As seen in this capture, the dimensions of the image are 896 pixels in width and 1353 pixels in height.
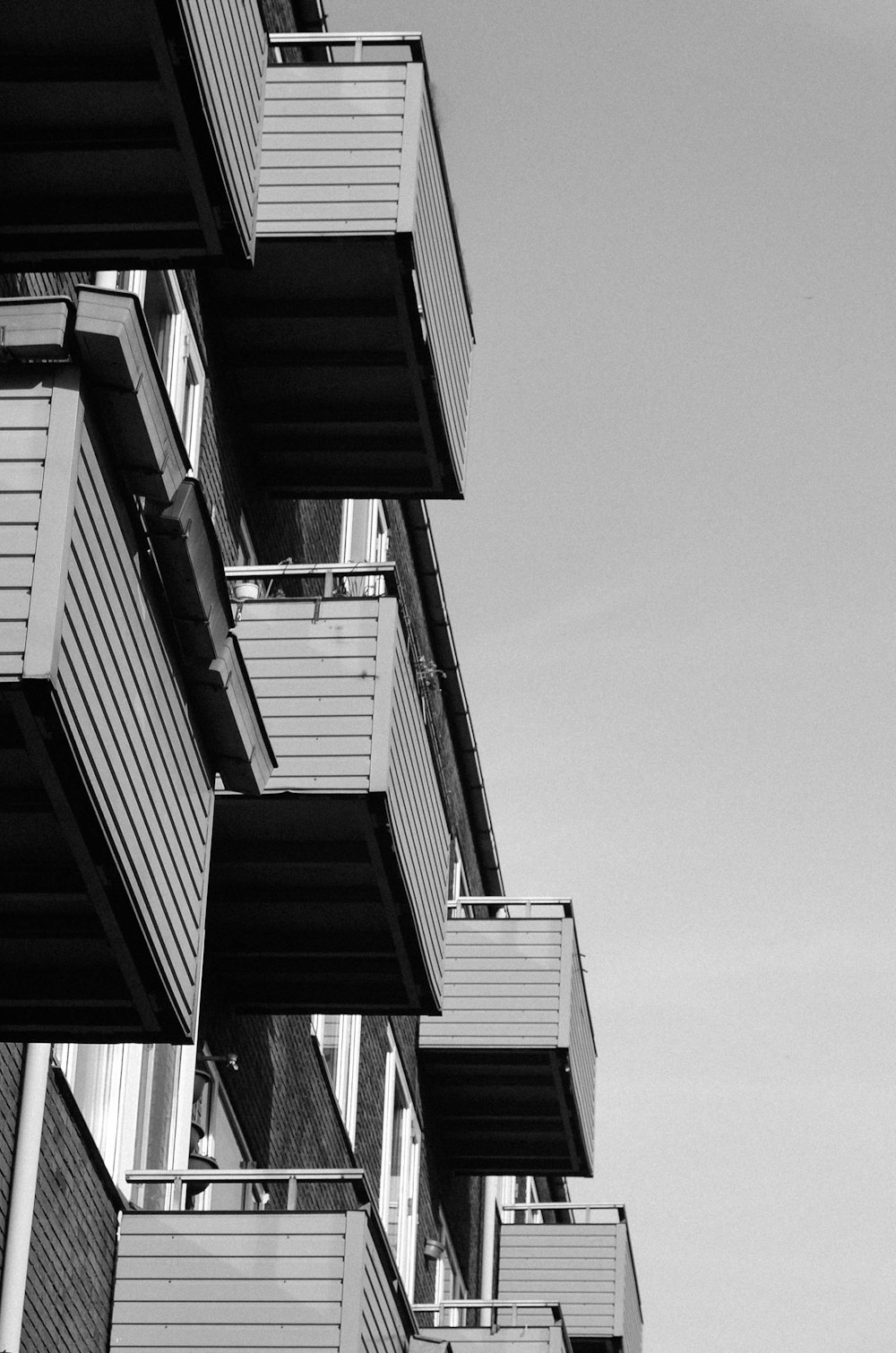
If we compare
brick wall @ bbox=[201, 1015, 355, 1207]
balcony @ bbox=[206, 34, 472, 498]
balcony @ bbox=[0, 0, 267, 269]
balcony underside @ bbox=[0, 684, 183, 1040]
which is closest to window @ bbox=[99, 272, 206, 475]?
balcony @ bbox=[206, 34, 472, 498]

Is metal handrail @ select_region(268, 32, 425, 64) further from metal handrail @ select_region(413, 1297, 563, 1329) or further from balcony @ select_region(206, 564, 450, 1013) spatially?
metal handrail @ select_region(413, 1297, 563, 1329)

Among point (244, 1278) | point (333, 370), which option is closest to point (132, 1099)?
point (244, 1278)

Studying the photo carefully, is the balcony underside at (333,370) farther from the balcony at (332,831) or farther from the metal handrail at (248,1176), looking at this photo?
the metal handrail at (248,1176)

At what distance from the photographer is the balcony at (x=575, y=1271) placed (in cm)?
2789

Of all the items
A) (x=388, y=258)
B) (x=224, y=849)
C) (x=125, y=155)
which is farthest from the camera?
(x=388, y=258)

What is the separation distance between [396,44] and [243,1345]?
26.2 ft

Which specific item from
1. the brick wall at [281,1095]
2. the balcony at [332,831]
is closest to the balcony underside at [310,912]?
the balcony at [332,831]

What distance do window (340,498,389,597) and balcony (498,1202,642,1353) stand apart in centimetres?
821

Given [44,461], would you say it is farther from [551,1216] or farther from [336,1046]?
[551,1216]

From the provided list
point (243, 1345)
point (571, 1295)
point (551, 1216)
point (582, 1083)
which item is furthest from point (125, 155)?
point (551, 1216)

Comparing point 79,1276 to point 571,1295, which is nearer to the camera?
point 79,1276

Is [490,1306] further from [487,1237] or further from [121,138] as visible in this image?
[121,138]

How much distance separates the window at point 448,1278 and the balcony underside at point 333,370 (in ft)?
32.0

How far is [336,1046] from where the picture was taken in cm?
2128
